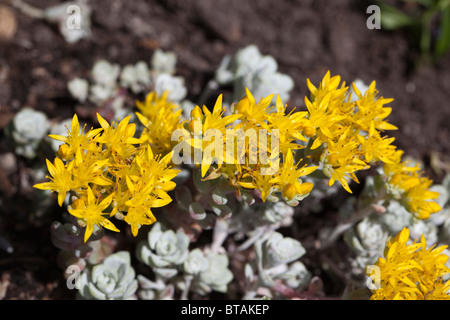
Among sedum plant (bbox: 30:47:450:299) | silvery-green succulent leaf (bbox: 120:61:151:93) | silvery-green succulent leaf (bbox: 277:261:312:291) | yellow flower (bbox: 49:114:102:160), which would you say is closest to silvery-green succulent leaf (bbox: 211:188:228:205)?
sedum plant (bbox: 30:47:450:299)

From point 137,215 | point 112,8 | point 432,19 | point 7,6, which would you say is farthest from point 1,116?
point 432,19

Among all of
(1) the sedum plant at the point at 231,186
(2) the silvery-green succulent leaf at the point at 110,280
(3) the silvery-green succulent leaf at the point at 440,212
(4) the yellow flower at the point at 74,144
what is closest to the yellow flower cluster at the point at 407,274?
(1) the sedum plant at the point at 231,186

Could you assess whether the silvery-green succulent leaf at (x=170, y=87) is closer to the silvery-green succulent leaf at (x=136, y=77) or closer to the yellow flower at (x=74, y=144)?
the silvery-green succulent leaf at (x=136, y=77)

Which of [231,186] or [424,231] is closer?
[231,186]

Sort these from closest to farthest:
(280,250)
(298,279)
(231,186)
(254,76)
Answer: (231,186) → (280,250) → (298,279) → (254,76)

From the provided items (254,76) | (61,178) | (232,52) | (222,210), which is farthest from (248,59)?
(61,178)

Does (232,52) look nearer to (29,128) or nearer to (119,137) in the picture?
(29,128)

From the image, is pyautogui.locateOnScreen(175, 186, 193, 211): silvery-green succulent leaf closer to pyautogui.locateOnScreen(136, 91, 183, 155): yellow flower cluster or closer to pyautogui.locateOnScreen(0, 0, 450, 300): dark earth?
pyautogui.locateOnScreen(136, 91, 183, 155): yellow flower cluster
